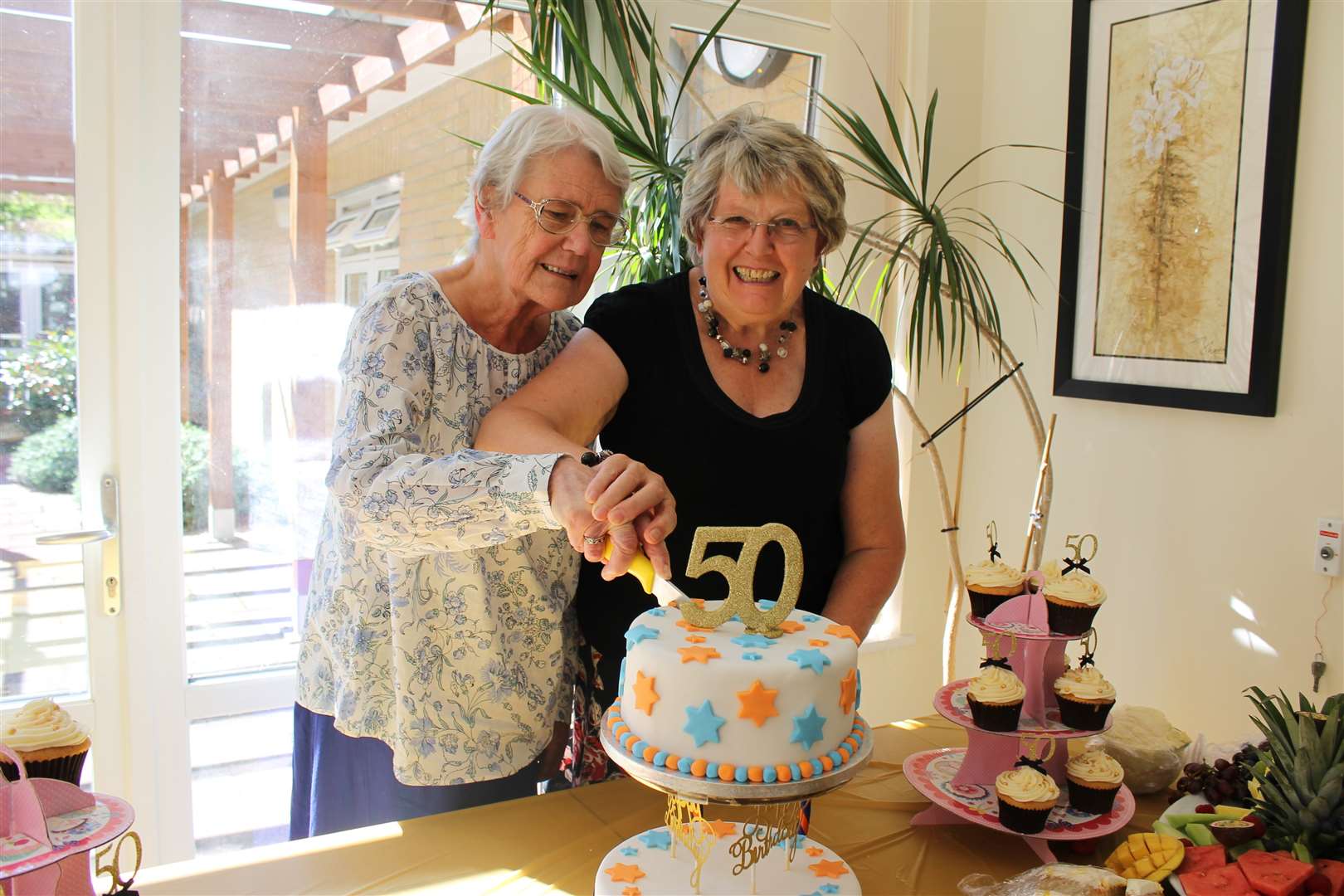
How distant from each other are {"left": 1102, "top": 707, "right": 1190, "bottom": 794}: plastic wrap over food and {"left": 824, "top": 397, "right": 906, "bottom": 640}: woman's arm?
46 cm

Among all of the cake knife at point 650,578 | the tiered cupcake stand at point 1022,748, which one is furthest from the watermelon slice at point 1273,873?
the cake knife at point 650,578

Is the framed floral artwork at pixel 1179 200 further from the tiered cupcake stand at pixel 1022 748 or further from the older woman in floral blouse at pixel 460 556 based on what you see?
the older woman in floral blouse at pixel 460 556

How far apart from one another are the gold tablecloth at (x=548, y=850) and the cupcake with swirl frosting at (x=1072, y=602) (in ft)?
1.07

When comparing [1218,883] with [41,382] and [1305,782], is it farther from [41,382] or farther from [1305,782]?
[41,382]

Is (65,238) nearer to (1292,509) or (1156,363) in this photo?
(1156,363)

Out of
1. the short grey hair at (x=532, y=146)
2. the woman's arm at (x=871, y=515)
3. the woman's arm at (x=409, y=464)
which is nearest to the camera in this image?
the woman's arm at (x=409, y=464)

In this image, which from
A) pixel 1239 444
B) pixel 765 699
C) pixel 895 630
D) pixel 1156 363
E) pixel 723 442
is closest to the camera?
pixel 765 699

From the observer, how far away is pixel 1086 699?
146 centimetres

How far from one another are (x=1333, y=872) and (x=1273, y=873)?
0.22ft

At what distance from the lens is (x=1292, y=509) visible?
259 cm

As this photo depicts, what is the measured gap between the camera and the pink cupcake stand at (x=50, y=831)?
2.91ft

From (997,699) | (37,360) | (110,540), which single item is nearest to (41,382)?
(37,360)

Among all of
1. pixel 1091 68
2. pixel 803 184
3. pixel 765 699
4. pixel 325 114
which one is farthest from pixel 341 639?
pixel 1091 68

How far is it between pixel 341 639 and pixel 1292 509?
2.34 m
